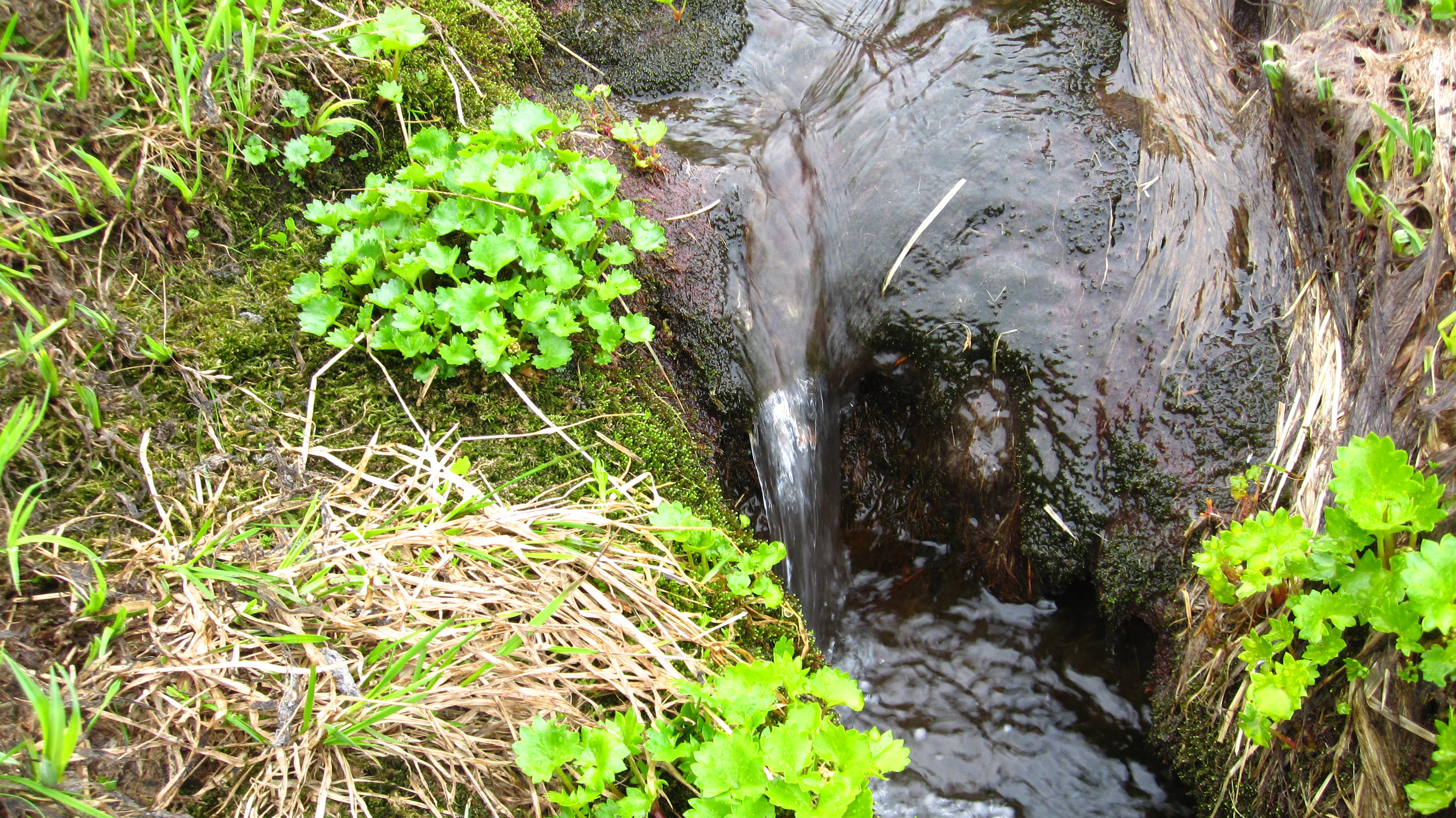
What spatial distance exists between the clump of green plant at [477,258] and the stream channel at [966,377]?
83cm

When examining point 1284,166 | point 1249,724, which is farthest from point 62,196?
point 1284,166

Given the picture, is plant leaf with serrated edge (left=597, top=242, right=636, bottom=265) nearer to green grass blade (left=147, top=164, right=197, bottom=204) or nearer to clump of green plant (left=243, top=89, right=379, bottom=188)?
clump of green plant (left=243, top=89, right=379, bottom=188)

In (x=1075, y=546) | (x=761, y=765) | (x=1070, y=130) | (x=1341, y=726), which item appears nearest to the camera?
(x=761, y=765)

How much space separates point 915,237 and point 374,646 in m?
2.52

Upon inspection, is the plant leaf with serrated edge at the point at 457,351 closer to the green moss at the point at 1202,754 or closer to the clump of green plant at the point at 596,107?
the clump of green plant at the point at 596,107

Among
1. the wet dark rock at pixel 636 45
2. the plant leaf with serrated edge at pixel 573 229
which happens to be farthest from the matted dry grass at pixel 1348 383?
the wet dark rock at pixel 636 45

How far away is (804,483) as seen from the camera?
3389 millimetres

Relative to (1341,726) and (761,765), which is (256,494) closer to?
(761,765)

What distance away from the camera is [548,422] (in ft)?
8.46

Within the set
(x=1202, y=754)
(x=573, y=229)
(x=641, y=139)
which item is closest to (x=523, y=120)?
(x=573, y=229)

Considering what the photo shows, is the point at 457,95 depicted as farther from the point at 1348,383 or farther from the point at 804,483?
the point at 1348,383

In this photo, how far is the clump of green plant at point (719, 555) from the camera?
7.83ft

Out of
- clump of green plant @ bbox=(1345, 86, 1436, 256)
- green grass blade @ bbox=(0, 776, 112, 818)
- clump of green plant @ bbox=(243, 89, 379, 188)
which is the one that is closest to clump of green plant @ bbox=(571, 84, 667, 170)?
clump of green plant @ bbox=(243, 89, 379, 188)

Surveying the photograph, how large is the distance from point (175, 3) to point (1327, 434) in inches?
149
